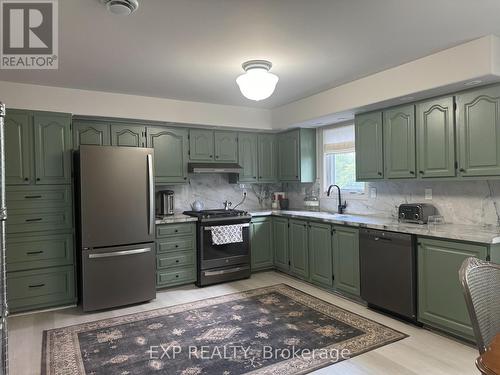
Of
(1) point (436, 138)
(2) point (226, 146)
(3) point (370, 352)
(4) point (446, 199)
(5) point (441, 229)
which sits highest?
(2) point (226, 146)

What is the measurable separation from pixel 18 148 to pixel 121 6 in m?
2.30

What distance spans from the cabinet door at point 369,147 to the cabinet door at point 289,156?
3.79 feet

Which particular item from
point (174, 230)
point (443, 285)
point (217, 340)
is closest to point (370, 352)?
point (443, 285)

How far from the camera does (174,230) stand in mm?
4262

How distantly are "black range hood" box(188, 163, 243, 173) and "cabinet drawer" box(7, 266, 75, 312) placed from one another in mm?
1859

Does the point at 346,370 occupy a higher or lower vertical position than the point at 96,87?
lower

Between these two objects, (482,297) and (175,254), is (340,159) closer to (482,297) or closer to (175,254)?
(175,254)

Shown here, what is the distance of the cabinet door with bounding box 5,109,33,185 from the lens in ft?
11.4

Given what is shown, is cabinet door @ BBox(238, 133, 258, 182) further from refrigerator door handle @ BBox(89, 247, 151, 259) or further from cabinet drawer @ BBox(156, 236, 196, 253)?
refrigerator door handle @ BBox(89, 247, 151, 259)

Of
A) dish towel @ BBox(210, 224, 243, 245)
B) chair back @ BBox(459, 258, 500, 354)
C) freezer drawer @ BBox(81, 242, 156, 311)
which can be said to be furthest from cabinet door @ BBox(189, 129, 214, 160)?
chair back @ BBox(459, 258, 500, 354)

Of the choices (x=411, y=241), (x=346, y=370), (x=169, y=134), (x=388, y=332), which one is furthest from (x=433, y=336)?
(x=169, y=134)

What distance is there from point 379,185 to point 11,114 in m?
4.12

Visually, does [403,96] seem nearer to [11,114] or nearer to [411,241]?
[411,241]

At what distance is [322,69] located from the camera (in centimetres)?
→ 332
